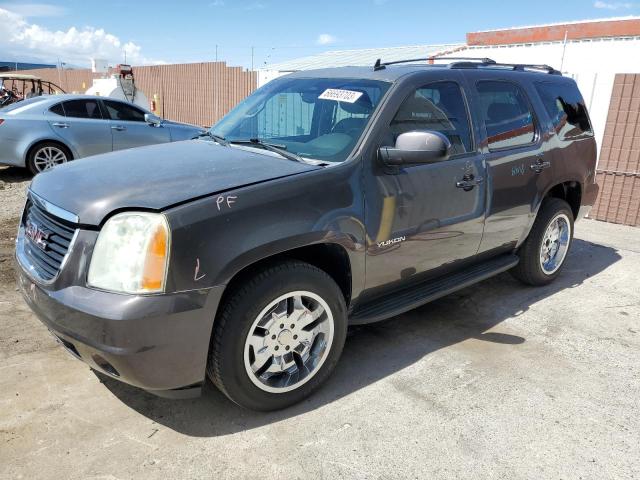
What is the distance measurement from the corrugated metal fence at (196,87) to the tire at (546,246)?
38.8ft

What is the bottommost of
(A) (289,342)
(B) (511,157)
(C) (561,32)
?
(A) (289,342)

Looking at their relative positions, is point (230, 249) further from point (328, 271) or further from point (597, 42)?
point (597, 42)

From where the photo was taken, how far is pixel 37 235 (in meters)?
2.76

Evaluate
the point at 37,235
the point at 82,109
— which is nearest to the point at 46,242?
the point at 37,235

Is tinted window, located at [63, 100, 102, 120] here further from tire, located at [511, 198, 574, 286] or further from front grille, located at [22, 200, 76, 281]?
tire, located at [511, 198, 574, 286]

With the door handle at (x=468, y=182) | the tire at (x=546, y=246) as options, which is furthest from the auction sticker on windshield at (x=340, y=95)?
the tire at (x=546, y=246)

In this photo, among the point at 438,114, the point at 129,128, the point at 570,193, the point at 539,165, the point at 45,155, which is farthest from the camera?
the point at 129,128

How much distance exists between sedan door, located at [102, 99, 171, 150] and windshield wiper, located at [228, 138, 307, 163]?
20.6 ft

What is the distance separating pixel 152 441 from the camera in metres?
2.62

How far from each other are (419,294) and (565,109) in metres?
2.56

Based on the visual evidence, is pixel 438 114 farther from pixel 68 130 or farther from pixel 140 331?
pixel 68 130

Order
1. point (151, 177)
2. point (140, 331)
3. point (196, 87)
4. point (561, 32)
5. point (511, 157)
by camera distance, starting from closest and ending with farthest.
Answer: point (140, 331), point (151, 177), point (511, 157), point (561, 32), point (196, 87)

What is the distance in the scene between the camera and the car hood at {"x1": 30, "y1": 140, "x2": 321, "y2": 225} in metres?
2.43

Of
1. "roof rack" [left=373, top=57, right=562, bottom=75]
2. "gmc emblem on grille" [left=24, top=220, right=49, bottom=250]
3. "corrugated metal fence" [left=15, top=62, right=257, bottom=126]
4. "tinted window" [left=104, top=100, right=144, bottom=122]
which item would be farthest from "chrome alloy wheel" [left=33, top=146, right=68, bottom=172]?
"corrugated metal fence" [left=15, top=62, right=257, bottom=126]
